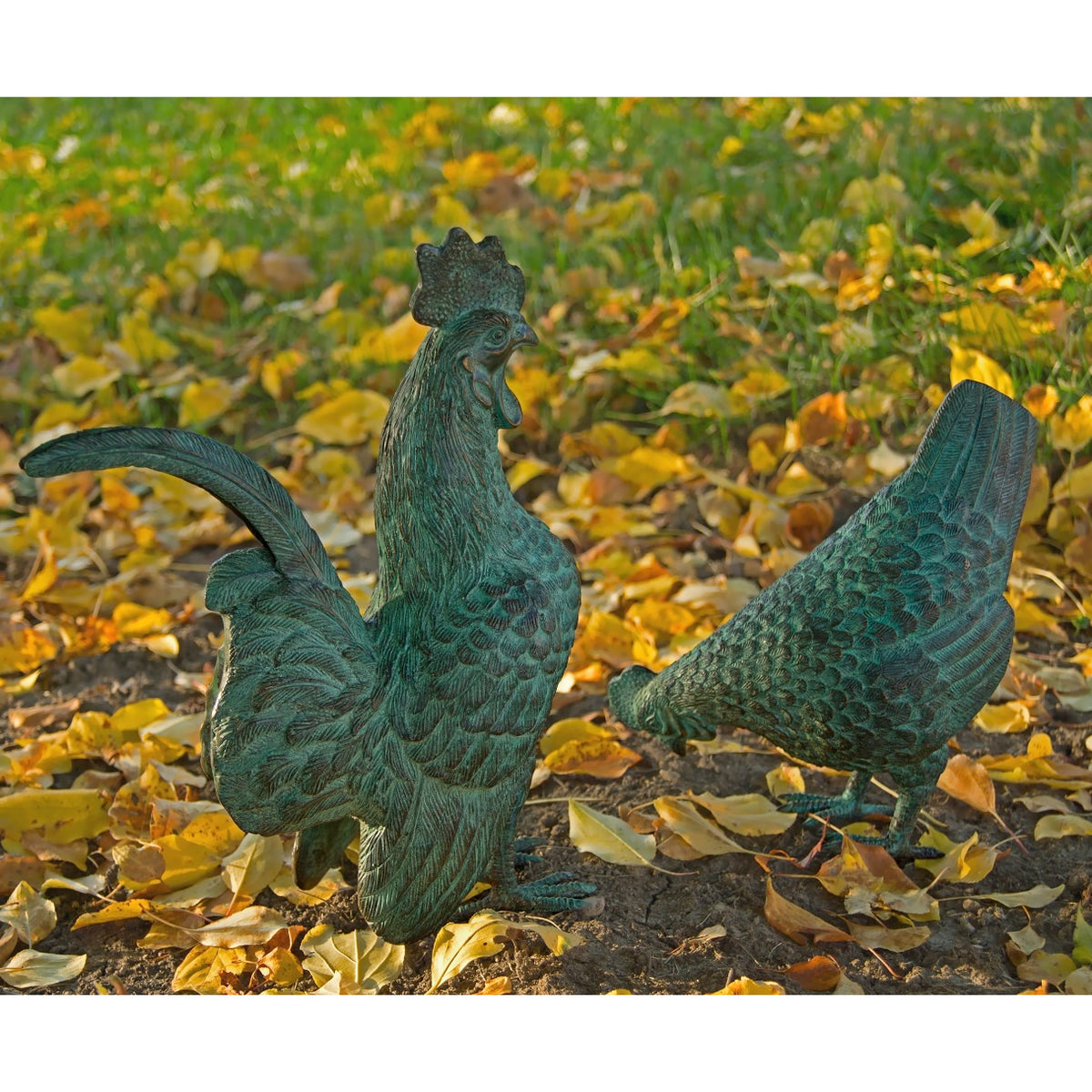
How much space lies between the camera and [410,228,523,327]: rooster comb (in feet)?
6.43

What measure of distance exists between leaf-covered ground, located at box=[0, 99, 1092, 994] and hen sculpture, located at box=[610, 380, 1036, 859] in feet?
0.94

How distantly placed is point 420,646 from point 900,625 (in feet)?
2.68

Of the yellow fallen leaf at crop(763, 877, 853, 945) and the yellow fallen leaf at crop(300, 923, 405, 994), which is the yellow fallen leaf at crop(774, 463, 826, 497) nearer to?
the yellow fallen leaf at crop(763, 877, 853, 945)

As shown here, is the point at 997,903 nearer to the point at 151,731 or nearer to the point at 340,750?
the point at 340,750

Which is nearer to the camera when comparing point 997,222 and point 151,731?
point 151,731

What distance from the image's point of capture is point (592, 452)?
3914 mm

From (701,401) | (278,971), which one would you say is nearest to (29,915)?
(278,971)

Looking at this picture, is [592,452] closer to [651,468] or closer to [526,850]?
[651,468]

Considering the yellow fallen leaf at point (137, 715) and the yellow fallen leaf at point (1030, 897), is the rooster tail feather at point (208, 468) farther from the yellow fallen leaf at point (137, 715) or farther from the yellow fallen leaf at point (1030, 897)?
the yellow fallen leaf at point (1030, 897)

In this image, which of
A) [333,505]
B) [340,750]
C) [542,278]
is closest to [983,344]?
[542,278]

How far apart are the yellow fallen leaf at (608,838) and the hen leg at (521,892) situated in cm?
7

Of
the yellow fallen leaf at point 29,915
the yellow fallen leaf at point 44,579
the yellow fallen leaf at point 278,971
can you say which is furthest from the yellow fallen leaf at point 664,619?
the yellow fallen leaf at point 44,579

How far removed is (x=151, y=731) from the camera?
2.79 m

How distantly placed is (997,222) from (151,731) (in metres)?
3.25
